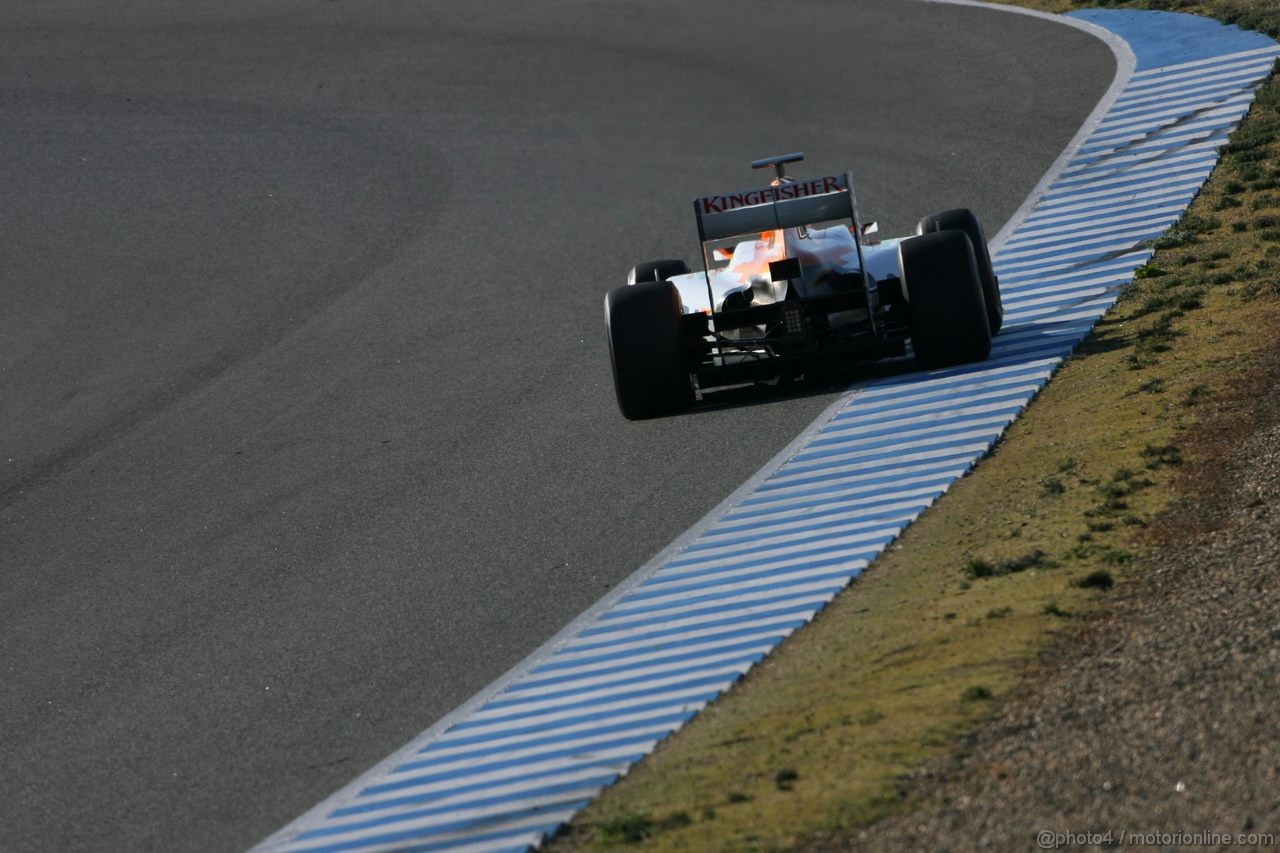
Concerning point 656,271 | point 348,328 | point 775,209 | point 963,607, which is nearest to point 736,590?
point 963,607

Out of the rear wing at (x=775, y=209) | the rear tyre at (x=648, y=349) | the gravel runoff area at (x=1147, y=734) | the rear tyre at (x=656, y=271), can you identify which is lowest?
the gravel runoff area at (x=1147, y=734)

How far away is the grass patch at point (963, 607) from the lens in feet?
23.3

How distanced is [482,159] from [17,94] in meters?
9.55

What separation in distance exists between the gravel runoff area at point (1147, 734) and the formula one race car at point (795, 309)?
16.0ft

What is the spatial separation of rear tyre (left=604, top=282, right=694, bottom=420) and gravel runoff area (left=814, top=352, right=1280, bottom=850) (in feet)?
18.0

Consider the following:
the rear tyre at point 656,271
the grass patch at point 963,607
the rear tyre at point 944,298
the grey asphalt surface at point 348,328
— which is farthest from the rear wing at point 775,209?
the grass patch at point 963,607

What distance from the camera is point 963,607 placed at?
894 cm

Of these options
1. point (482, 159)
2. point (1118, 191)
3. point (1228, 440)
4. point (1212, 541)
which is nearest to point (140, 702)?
point (1212, 541)

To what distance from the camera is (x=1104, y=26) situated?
27422 mm

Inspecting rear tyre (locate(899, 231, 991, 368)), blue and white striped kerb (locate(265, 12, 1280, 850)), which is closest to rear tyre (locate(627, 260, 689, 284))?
blue and white striped kerb (locate(265, 12, 1280, 850))

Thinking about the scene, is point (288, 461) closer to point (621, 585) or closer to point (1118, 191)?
point (621, 585)

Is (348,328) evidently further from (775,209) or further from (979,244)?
(979,244)

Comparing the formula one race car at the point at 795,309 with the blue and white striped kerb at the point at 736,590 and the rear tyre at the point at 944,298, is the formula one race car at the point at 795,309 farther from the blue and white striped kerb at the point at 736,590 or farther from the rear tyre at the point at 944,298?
the blue and white striped kerb at the point at 736,590

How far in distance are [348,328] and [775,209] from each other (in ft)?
A: 21.7
